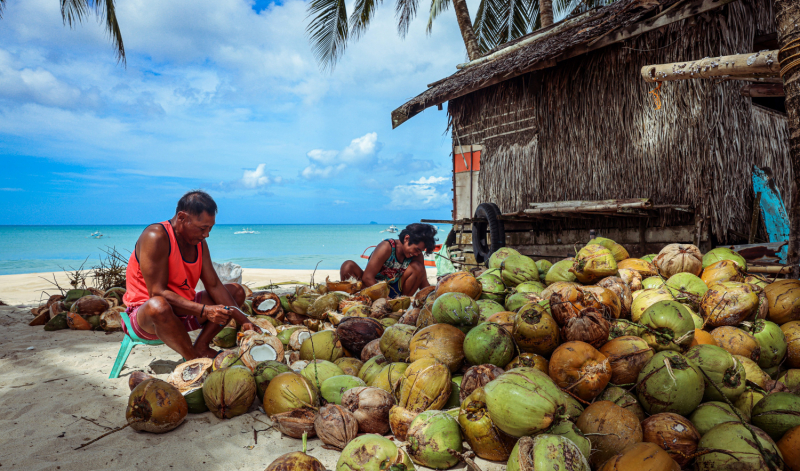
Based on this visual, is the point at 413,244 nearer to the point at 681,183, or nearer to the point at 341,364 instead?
the point at 341,364

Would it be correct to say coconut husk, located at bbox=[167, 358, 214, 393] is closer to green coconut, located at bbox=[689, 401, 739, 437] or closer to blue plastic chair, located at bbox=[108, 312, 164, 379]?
blue plastic chair, located at bbox=[108, 312, 164, 379]

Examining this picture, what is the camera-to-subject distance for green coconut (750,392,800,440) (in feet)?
5.76

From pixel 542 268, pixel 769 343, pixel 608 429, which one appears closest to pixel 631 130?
pixel 542 268

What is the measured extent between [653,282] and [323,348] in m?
2.25

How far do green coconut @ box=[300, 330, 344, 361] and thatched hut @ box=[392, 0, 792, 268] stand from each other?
14.0ft

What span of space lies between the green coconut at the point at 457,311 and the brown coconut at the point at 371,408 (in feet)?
1.88


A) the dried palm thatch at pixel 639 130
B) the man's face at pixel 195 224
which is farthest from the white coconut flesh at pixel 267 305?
the dried palm thatch at pixel 639 130

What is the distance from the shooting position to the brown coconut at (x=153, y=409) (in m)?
2.23

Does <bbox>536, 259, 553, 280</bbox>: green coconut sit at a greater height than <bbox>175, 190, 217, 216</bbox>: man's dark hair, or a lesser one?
lesser

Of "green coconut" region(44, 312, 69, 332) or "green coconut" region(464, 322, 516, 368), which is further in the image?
"green coconut" region(44, 312, 69, 332)

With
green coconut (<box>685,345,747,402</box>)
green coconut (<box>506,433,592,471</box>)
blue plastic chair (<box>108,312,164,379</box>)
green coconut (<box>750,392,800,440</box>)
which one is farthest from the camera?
blue plastic chair (<box>108,312,164,379</box>)

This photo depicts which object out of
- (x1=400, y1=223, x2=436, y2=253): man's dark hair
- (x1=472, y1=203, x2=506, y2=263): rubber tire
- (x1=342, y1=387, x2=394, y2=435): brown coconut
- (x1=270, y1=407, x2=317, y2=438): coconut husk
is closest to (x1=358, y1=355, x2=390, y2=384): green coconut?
(x1=342, y1=387, x2=394, y2=435): brown coconut

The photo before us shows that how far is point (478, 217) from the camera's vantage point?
762cm

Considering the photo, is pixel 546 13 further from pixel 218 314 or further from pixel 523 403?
pixel 523 403
